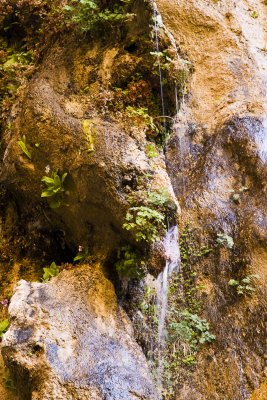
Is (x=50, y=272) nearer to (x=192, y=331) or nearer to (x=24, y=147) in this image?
(x=24, y=147)

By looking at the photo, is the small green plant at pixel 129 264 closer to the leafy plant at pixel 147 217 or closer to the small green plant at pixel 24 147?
the leafy plant at pixel 147 217

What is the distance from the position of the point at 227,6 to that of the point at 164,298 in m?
8.55

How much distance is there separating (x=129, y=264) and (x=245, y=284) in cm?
267

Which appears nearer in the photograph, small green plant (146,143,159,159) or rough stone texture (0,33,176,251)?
rough stone texture (0,33,176,251)

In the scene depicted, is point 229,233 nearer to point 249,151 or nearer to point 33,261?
point 249,151

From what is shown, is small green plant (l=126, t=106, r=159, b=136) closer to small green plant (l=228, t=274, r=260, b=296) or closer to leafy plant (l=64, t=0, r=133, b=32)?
leafy plant (l=64, t=0, r=133, b=32)

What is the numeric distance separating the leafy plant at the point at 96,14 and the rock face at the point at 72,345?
4080 millimetres

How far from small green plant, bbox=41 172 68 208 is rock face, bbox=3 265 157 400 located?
3.63 ft

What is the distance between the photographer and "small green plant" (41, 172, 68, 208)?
5.77 m

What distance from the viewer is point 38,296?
4.91 meters

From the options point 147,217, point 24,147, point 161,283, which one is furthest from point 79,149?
point 161,283

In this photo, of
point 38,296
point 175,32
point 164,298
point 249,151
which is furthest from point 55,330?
point 175,32

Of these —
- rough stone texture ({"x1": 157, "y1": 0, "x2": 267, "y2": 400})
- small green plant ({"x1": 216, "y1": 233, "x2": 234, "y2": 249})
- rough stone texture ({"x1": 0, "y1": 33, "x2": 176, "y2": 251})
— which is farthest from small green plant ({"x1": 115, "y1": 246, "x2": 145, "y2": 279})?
small green plant ({"x1": 216, "y1": 233, "x2": 234, "y2": 249})

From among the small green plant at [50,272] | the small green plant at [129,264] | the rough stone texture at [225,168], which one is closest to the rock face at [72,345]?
the small green plant at [129,264]
